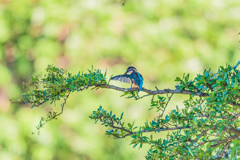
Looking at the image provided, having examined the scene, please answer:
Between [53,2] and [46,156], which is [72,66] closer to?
[53,2]

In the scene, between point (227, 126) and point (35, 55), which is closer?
point (227, 126)

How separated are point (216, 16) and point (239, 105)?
3.27 m

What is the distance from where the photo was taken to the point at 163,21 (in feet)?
12.7

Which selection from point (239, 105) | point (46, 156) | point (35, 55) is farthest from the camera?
point (35, 55)

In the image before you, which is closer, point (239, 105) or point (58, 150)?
point (239, 105)

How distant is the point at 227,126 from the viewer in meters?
1.07

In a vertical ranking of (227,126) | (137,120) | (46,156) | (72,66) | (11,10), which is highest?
(11,10)

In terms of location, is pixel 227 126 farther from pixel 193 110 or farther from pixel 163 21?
pixel 163 21

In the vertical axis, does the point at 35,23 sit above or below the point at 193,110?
above

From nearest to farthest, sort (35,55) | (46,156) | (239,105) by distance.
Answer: (239,105) < (46,156) < (35,55)

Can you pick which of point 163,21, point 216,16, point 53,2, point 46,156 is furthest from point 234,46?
point 46,156

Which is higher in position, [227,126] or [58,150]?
[58,150]

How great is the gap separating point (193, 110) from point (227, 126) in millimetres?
143

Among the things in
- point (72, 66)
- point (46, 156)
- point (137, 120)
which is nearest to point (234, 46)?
point (137, 120)
